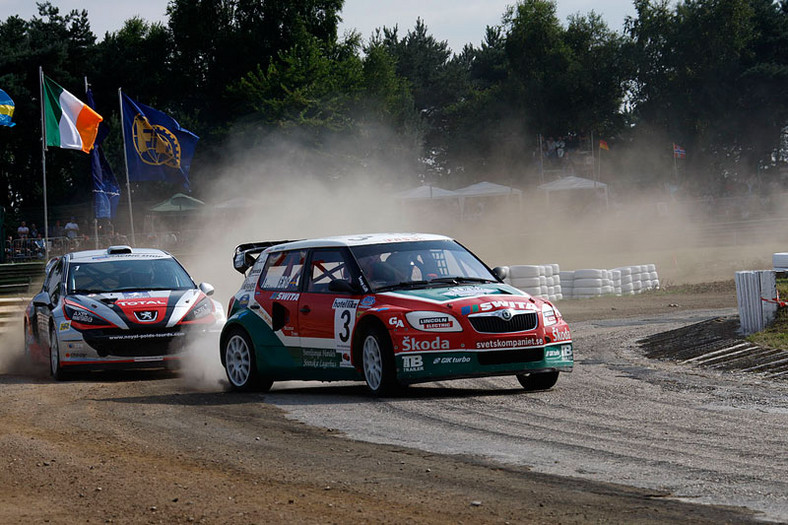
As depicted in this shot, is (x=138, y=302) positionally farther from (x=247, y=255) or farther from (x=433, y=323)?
(x=433, y=323)

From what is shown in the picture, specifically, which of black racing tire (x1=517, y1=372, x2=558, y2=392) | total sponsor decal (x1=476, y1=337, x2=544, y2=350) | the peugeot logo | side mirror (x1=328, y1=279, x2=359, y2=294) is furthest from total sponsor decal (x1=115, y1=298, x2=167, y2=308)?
total sponsor decal (x1=476, y1=337, x2=544, y2=350)

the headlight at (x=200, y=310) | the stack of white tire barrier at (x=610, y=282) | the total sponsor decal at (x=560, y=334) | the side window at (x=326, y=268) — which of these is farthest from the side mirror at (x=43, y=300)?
the stack of white tire barrier at (x=610, y=282)

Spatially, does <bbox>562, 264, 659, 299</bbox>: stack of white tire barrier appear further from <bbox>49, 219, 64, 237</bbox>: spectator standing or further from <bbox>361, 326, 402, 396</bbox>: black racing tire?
<bbox>49, 219, 64, 237</bbox>: spectator standing

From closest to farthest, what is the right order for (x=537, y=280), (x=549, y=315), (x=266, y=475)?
(x=266, y=475) < (x=549, y=315) < (x=537, y=280)

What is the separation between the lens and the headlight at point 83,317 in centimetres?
1424

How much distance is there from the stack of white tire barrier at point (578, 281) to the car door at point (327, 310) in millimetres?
15488

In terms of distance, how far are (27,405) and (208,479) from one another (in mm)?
5158

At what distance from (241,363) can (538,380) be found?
3.21 metres

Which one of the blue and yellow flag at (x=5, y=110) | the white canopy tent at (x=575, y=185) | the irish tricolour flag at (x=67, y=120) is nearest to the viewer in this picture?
the blue and yellow flag at (x=5, y=110)

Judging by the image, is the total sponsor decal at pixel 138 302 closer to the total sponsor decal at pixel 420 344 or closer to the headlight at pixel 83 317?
the headlight at pixel 83 317

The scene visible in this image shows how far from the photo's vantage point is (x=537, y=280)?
2778 centimetres

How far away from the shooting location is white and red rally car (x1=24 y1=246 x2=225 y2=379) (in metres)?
14.1

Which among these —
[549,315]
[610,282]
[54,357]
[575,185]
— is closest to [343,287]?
[549,315]

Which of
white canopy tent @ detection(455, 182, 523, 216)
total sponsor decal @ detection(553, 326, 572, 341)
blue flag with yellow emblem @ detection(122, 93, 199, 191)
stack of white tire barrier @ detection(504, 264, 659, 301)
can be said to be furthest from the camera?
white canopy tent @ detection(455, 182, 523, 216)
